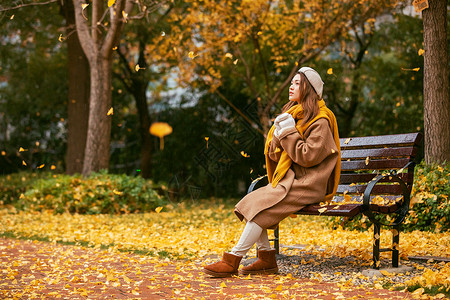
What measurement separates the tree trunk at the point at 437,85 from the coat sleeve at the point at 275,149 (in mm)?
3236

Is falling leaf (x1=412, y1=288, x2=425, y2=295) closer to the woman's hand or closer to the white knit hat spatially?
the woman's hand

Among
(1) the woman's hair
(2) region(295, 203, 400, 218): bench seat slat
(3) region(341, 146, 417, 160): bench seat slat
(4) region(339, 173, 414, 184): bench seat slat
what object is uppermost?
(1) the woman's hair

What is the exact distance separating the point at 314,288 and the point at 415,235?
259 centimetres

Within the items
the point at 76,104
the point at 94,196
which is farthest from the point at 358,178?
the point at 76,104

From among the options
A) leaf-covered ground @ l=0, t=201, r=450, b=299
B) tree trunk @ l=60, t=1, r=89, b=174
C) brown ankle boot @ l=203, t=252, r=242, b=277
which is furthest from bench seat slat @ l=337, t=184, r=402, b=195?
tree trunk @ l=60, t=1, r=89, b=174

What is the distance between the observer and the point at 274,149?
450 cm

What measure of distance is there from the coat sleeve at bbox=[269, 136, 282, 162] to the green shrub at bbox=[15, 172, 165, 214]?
5815 mm

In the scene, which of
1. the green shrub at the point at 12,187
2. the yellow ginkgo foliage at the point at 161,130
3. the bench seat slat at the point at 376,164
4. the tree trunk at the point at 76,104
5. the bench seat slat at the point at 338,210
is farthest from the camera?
the yellow ginkgo foliage at the point at 161,130

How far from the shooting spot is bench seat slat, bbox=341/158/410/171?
178 inches

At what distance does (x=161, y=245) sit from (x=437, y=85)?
4.02 meters

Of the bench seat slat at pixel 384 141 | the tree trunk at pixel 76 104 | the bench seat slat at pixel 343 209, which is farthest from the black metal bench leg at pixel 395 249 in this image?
the tree trunk at pixel 76 104

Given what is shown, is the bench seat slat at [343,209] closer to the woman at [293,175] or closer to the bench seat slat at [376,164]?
the woman at [293,175]

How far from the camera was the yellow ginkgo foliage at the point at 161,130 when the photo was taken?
1471 cm

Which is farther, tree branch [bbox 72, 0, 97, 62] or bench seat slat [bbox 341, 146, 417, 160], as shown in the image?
tree branch [bbox 72, 0, 97, 62]
